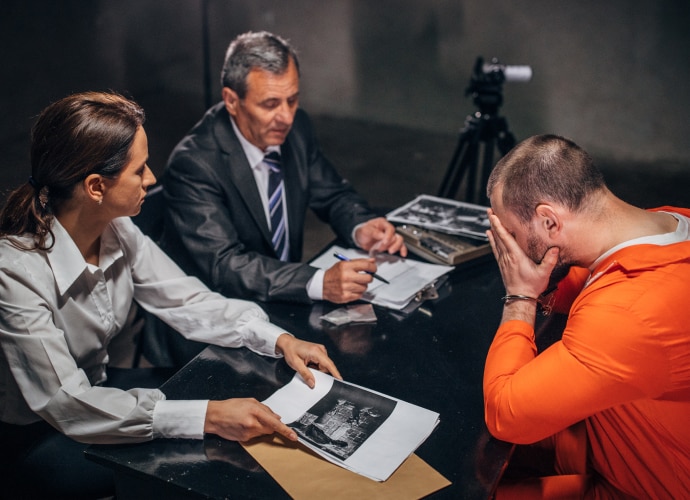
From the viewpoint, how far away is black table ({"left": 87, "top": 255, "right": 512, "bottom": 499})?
136cm

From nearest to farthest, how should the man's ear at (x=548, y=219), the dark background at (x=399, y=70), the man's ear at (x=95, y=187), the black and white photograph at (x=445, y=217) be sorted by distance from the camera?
the man's ear at (x=548, y=219), the man's ear at (x=95, y=187), the black and white photograph at (x=445, y=217), the dark background at (x=399, y=70)

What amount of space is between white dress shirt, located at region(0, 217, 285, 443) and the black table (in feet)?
0.18

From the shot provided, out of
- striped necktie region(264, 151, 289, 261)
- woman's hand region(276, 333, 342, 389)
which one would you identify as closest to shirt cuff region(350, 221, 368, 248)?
striped necktie region(264, 151, 289, 261)

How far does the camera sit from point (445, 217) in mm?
2498

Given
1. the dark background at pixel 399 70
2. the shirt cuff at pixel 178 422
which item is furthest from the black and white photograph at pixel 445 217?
the dark background at pixel 399 70

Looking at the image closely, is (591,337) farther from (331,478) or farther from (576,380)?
(331,478)

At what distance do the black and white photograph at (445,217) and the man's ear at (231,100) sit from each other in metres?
0.66

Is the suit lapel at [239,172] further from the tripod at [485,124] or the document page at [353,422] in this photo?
the tripod at [485,124]

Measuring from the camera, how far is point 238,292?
7.07 feet

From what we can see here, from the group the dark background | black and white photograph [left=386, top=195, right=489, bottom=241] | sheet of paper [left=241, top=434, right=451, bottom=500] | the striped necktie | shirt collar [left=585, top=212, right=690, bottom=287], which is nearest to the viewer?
sheet of paper [left=241, top=434, right=451, bottom=500]

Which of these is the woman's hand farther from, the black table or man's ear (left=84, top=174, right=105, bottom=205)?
man's ear (left=84, top=174, right=105, bottom=205)

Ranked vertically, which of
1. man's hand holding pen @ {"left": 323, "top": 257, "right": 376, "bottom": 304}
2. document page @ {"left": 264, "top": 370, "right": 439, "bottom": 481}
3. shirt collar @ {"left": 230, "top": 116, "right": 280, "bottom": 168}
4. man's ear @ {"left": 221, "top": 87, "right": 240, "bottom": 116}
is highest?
man's ear @ {"left": 221, "top": 87, "right": 240, "bottom": 116}

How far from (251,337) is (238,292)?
0.40 meters

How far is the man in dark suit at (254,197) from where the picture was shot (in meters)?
2.15
